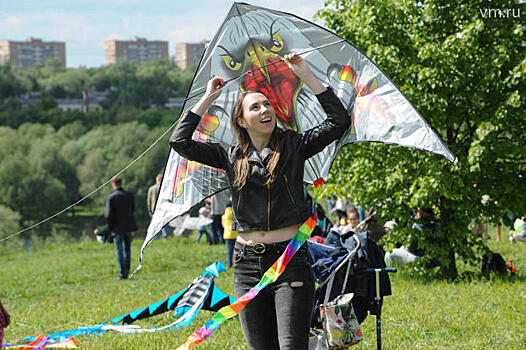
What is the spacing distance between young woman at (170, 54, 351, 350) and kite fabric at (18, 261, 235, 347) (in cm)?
360

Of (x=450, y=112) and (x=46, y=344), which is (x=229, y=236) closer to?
(x=450, y=112)

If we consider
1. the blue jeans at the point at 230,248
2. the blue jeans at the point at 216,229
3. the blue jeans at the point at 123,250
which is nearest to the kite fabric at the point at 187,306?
the blue jeans at the point at 123,250

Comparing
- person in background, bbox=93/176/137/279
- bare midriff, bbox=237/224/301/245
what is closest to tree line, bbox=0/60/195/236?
person in background, bbox=93/176/137/279

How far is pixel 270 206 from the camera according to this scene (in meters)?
3.64

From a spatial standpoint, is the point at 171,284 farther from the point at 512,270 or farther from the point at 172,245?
the point at 172,245

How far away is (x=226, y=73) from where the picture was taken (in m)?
4.71

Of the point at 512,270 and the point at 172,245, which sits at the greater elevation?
the point at 512,270

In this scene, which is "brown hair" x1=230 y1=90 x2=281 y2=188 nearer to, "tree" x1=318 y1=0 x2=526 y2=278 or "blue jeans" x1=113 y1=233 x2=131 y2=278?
"tree" x1=318 y1=0 x2=526 y2=278

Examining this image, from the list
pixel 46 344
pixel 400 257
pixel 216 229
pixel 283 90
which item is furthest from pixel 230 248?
pixel 283 90

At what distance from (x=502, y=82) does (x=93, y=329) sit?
6.10 m

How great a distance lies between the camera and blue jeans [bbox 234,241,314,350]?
11.6 feet

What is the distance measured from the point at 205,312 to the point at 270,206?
5158 millimetres

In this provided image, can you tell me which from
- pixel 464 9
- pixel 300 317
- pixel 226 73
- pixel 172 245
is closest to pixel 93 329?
pixel 226 73

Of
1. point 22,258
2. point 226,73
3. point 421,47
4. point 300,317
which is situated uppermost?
point 421,47
